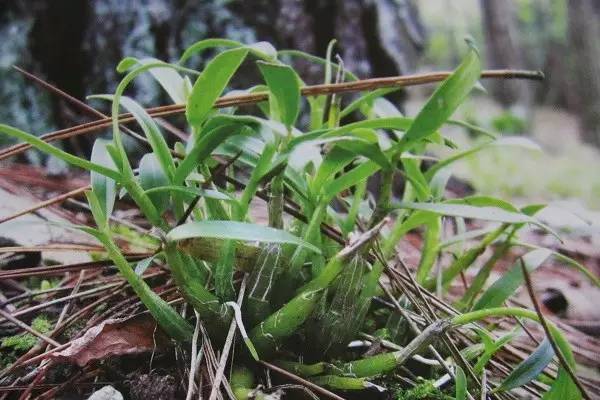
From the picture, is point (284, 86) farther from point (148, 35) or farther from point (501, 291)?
point (148, 35)

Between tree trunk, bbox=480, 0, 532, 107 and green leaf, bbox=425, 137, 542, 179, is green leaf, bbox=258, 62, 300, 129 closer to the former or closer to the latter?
green leaf, bbox=425, 137, 542, 179

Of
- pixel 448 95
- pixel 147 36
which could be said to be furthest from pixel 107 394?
pixel 147 36

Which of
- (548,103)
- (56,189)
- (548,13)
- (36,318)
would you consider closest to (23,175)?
(56,189)

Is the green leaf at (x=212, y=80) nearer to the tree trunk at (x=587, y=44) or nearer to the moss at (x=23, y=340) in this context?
the moss at (x=23, y=340)

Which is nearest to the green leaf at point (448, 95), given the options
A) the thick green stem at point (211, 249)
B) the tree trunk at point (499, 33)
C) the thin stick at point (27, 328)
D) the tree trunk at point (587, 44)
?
the thick green stem at point (211, 249)

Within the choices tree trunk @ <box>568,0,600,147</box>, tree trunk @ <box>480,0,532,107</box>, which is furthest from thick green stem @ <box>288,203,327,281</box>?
tree trunk @ <box>480,0,532,107</box>

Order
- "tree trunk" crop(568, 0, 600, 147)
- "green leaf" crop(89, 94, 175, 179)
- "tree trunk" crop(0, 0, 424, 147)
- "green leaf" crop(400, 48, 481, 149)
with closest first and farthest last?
"green leaf" crop(400, 48, 481, 149)
"green leaf" crop(89, 94, 175, 179)
"tree trunk" crop(0, 0, 424, 147)
"tree trunk" crop(568, 0, 600, 147)
